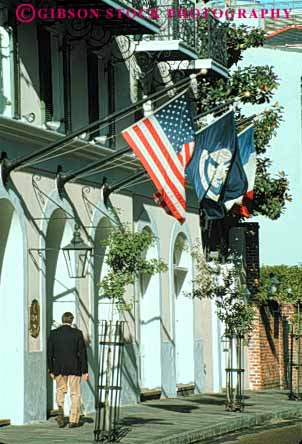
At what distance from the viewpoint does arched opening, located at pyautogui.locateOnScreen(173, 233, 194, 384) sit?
33.1 m

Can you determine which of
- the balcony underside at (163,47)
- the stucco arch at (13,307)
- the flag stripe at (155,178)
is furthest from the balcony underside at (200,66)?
the flag stripe at (155,178)

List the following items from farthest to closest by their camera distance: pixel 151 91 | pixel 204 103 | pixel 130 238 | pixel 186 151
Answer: pixel 204 103
pixel 151 91
pixel 186 151
pixel 130 238

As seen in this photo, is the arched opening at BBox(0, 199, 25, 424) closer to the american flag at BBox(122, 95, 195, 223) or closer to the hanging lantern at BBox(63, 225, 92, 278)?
the hanging lantern at BBox(63, 225, 92, 278)

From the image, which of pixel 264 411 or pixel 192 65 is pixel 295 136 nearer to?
pixel 192 65

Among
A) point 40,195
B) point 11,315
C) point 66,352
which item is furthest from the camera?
point 40,195

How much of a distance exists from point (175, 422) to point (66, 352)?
286 cm

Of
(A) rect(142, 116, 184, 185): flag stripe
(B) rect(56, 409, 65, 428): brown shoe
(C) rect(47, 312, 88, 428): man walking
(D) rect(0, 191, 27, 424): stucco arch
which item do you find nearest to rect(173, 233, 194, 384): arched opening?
(D) rect(0, 191, 27, 424): stucco arch

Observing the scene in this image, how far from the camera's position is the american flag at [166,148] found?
21.2m

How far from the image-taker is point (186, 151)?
22375mm

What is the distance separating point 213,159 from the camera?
26203mm

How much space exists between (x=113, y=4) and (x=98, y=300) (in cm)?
580

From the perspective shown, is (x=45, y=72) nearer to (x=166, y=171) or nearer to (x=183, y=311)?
(x=166, y=171)

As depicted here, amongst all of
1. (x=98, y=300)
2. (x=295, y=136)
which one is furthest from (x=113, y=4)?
(x=295, y=136)

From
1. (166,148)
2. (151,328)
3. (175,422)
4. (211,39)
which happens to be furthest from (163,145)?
(211,39)
